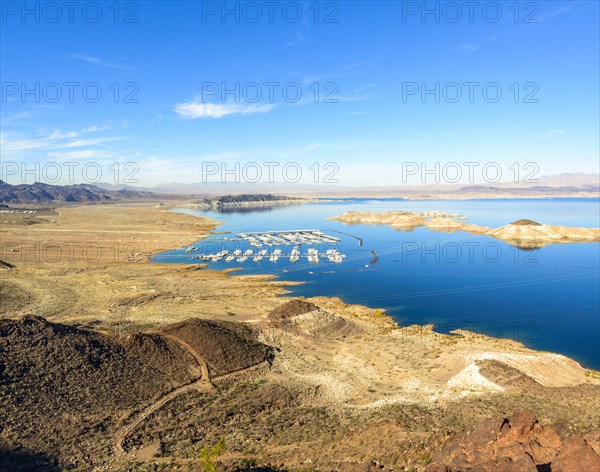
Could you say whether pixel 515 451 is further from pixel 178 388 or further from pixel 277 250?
pixel 277 250

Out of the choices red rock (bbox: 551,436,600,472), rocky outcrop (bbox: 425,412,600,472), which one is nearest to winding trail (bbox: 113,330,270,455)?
rocky outcrop (bbox: 425,412,600,472)

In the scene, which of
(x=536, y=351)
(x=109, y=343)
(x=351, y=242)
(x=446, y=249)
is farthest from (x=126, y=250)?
(x=536, y=351)

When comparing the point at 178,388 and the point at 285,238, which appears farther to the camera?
the point at 285,238

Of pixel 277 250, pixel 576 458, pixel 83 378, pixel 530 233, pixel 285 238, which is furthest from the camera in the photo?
pixel 285 238

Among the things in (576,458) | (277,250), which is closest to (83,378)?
(576,458)

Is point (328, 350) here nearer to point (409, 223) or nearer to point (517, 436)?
point (517, 436)

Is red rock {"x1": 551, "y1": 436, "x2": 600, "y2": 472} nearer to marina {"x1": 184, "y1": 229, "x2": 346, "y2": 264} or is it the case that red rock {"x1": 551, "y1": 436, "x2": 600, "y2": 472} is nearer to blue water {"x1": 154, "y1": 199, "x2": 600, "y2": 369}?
blue water {"x1": 154, "y1": 199, "x2": 600, "y2": 369}
